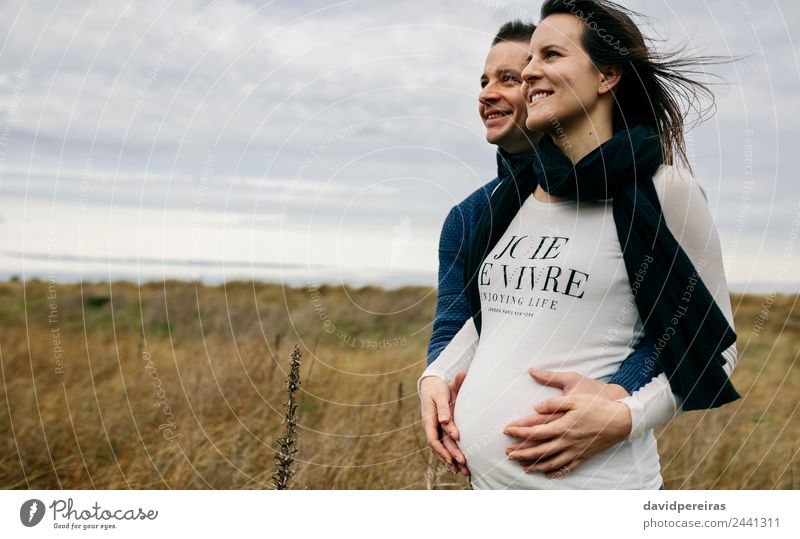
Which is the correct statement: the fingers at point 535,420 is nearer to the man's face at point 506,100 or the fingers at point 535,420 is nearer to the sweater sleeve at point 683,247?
the sweater sleeve at point 683,247

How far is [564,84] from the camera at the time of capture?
7.25 feet

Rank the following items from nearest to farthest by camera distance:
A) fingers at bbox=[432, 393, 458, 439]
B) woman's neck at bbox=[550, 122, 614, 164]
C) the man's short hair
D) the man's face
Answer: woman's neck at bbox=[550, 122, 614, 164]
fingers at bbox=[432, 393, 458, 439]
the man's face
the man's short hair

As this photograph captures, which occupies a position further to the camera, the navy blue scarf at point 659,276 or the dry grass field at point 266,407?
the dry grass field at point 266,407

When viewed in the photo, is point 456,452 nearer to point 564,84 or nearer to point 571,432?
point 571,432

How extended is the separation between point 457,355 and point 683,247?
86cm

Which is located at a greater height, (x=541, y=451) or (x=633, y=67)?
(x=633, y=67)

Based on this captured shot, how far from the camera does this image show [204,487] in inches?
137

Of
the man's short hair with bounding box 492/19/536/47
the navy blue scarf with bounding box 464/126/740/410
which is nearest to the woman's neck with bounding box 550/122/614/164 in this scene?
the navy blue scarf with bounding box 464/126/740/410

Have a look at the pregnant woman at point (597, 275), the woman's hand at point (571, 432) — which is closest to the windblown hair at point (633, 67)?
the pregnant woman at point (597, 275)

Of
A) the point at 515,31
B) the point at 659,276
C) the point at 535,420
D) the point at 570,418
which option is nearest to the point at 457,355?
the point at 535,420

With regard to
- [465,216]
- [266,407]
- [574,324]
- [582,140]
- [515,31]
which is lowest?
[266,407]

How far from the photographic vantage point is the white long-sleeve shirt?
80.4 inches

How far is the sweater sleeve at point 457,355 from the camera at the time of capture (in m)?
2.52

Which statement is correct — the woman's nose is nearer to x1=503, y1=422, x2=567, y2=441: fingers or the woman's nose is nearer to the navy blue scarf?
the navy blue scarf
